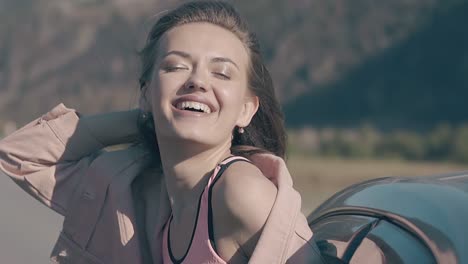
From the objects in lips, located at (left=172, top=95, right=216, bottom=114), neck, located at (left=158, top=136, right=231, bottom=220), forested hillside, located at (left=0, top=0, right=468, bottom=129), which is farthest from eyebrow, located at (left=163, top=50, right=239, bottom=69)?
forested hillside, located at (left=0, top=0, right=468, bottom=129)

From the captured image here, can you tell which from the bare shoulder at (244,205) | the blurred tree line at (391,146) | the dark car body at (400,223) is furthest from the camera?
the blurred tree line at (391,146)

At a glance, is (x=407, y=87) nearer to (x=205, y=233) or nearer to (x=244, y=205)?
(x=205, y=233)

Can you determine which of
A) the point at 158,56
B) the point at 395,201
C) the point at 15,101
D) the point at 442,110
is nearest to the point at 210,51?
the point at 158,56

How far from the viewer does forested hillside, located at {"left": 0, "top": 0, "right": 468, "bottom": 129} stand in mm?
32938

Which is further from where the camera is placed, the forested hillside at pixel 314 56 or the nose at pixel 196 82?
the forested hillside at pixel 314 56

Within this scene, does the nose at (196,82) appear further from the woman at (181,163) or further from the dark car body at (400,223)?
the dark car body at (400,223)

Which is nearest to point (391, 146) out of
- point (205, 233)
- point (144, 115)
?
point (144, 115)

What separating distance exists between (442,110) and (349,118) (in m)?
3.30

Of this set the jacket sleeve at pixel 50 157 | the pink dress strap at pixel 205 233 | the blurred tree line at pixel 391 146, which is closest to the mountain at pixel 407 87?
the blurred tree line at pixel 391 146

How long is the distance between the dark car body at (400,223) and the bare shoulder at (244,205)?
0.21 metres

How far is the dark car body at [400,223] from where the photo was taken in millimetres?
1929

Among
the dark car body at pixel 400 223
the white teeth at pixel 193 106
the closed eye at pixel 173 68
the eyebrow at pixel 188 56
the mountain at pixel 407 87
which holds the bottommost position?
the mountain at pixel 407 87

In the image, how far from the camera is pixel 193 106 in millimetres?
2408

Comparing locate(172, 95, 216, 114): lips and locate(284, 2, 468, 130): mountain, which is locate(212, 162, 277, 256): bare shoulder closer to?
locate(172, 95, 216, 114): lips
